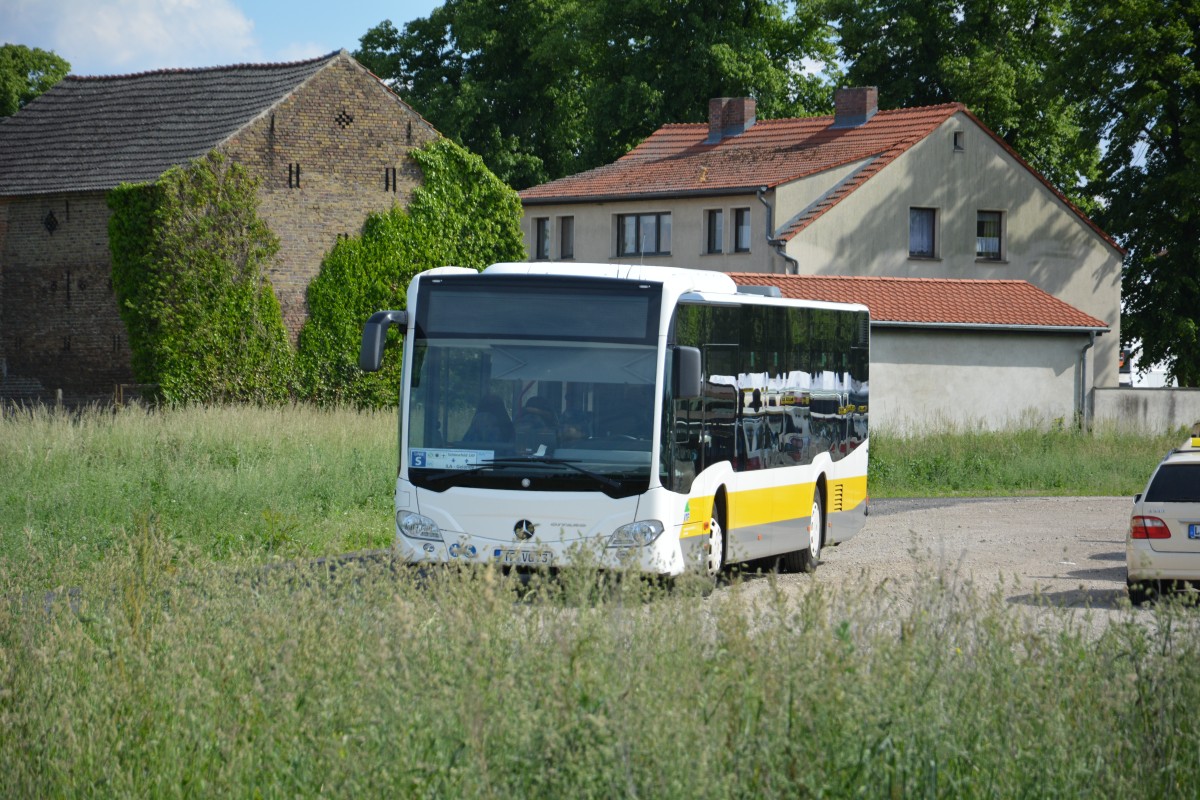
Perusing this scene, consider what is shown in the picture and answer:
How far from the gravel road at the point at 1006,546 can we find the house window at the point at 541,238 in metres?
28.8

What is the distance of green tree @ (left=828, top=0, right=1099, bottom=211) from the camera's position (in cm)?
5781

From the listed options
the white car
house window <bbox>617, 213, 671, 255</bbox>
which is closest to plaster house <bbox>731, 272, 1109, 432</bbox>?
house window <bbox>617, 213, 671, 255</bbox>

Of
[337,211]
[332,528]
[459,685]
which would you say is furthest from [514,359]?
[337,211]

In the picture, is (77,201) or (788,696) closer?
(788,696)

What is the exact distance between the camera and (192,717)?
6059 millimetres

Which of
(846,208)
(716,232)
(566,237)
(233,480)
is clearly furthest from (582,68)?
(233,480)

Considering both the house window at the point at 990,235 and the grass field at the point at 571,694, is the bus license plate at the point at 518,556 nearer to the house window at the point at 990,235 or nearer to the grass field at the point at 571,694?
the grass field at the point at 571,694

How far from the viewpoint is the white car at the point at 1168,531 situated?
1541cm

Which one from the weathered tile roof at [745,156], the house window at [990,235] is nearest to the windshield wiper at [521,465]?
the weathered tile roof at [745,156]

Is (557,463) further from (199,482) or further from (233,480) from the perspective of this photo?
(233,480)

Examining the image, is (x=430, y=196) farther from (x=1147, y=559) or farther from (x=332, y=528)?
(x=1147, y=559)

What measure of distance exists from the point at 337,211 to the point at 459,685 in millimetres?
36730

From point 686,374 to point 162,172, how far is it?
27281mm

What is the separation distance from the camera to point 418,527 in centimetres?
1485
